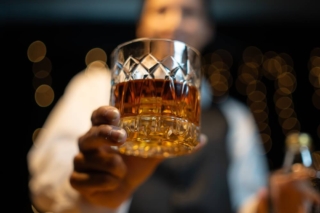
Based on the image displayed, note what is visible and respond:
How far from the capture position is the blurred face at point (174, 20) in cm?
98

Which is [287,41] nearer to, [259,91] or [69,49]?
[259,91]

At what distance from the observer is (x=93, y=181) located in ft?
2.21

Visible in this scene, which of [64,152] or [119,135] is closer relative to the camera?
[119,135]

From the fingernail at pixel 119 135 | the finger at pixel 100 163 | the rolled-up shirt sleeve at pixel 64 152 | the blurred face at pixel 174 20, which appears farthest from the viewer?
the blurred face at pixel 174 20

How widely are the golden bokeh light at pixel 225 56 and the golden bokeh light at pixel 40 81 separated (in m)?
0.95

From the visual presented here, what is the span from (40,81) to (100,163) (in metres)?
1.93

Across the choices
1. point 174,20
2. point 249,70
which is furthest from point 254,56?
point 174,20

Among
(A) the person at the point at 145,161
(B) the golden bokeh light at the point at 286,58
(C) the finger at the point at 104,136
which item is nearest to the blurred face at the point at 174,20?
(A) the person at the point at 145,161

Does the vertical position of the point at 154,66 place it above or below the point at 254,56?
below

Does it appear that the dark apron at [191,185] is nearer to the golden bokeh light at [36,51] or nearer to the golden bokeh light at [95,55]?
the golden bokeh light at [95,55]

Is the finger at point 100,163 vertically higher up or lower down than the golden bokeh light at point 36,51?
lower down

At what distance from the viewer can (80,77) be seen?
45.9 inches

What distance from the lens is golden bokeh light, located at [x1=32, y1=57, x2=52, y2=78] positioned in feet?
8.17

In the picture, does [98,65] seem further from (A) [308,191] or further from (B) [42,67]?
(A) [308,191]
